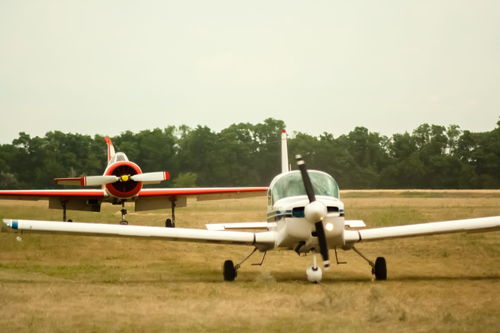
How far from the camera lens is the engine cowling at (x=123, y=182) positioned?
24.3 m

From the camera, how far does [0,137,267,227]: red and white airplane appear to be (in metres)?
24.2

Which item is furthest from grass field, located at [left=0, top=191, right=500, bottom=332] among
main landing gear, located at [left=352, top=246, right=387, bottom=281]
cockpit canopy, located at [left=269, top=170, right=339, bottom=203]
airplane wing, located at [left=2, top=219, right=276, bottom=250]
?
cockpit canopy, located at [left=269, top=170, right=339, bottom=203]

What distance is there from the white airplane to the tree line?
166 feet

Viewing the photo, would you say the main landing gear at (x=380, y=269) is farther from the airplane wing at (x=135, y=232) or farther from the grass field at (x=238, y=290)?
the airplane wing at (x=135, y=232)

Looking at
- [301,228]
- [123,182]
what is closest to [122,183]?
[123,182]

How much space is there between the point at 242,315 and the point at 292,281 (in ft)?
11.5

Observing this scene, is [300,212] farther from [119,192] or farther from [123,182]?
[119,192]

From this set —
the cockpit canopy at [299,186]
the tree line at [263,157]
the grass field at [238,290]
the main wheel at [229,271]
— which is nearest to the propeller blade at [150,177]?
the grass field at [238,290]

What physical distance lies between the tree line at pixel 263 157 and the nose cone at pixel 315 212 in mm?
52176

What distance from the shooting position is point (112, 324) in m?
7.82

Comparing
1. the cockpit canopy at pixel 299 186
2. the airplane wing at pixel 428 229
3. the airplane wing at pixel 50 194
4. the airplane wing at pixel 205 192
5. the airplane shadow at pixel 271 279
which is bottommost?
the airplane shadow at pixel 271 279

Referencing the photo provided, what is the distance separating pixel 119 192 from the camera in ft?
80.5

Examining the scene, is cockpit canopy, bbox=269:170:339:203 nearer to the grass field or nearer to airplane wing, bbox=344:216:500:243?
airplane wing, bbox=344:216:500:243

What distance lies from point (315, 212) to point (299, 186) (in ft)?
3.81
